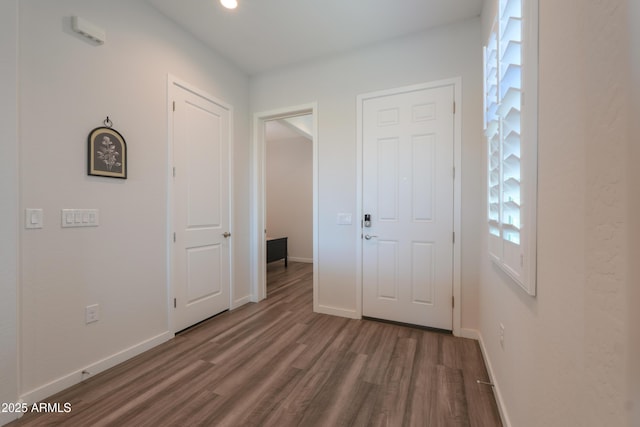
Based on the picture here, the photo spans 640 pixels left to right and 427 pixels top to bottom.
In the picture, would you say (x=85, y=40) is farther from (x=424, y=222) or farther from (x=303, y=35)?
(x=424, y=222)

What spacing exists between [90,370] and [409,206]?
2.91 meters

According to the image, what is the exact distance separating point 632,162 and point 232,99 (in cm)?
341

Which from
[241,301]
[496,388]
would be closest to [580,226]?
[496,388]

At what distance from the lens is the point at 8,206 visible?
4.79 ft

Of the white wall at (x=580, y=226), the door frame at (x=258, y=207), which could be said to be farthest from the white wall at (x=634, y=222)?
the door frame at (x=258, y=207)

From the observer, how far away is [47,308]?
1.65 metres

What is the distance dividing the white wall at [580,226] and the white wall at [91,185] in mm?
2588

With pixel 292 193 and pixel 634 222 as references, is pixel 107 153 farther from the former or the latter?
pixel 292 193

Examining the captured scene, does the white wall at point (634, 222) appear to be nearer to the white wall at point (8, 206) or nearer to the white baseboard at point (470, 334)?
the white baseboard at point (470, 334)

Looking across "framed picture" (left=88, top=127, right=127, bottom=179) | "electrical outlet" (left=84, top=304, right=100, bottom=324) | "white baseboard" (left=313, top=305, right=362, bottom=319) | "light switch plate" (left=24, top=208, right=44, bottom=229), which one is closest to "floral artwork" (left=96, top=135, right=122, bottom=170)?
"framed picture" (left=88, top=127, right=127, bottom=179)

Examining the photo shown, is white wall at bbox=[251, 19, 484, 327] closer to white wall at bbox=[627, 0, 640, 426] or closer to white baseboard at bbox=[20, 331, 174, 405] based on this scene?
white baseboard at bbox=[20, 331, 174, 405]

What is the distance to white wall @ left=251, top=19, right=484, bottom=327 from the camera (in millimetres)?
2389

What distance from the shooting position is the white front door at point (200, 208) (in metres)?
2.52

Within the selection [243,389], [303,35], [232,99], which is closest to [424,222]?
[243,389]
